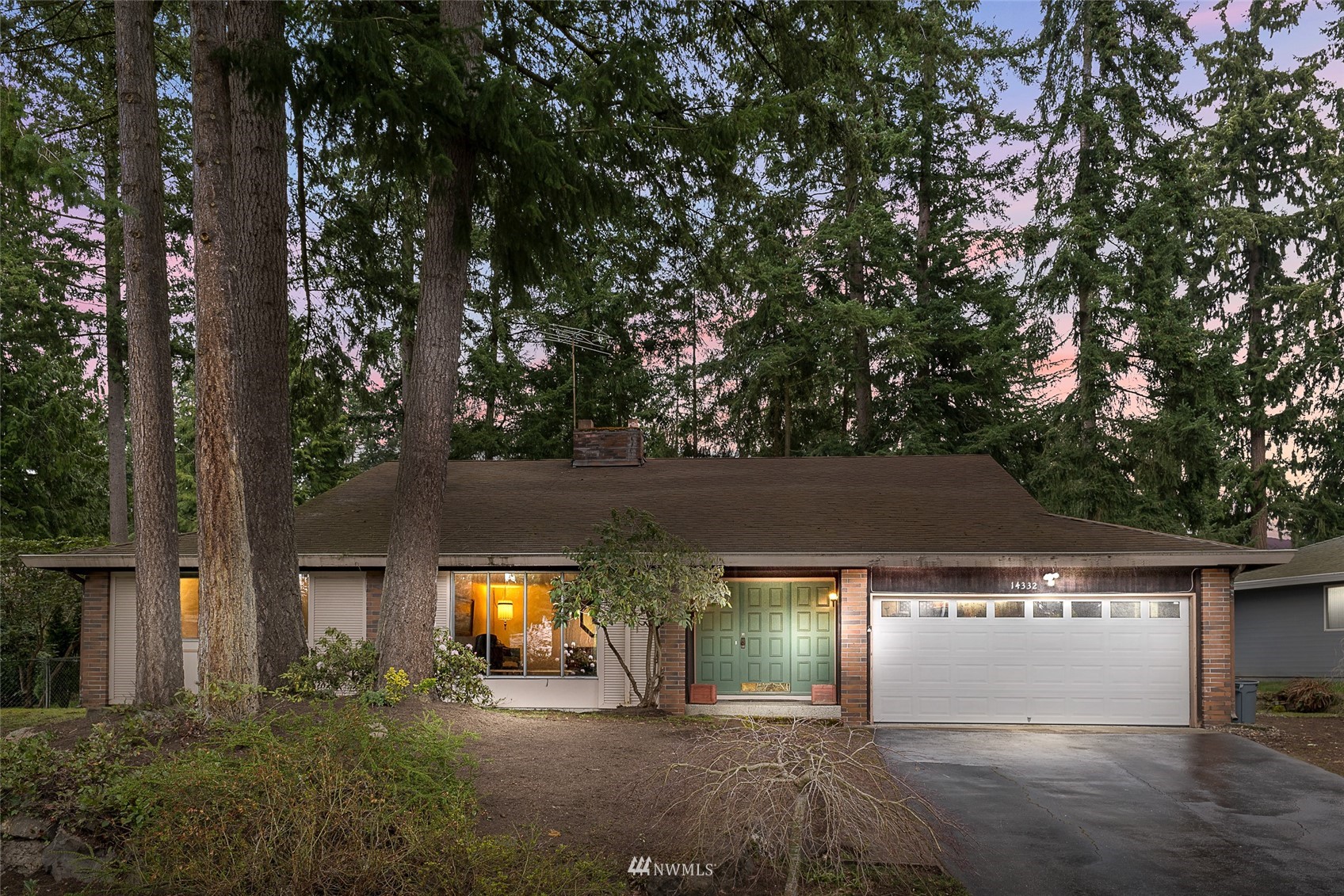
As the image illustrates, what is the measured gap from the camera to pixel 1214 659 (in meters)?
13.6

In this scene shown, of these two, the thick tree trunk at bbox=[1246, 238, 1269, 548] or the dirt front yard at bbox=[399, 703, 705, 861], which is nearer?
the dirt front yard at bbox=[399, 703, 705, 861]

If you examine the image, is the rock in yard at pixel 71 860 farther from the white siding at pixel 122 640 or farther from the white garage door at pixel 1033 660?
the white garage door at pixel 1033 660

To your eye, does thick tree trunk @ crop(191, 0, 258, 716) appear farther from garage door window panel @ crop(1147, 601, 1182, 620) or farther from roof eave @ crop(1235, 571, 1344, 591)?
roof eave @ crop(1235, 571, 1344, 591)

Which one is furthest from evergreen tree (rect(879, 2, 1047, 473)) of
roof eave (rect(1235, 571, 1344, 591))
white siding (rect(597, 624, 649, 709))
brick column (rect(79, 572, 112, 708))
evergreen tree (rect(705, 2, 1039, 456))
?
brick column (rect(79, 572, 112, 708))

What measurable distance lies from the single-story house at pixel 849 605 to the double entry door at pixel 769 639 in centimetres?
3

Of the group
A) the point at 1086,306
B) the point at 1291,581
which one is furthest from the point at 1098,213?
the point at 1291,581

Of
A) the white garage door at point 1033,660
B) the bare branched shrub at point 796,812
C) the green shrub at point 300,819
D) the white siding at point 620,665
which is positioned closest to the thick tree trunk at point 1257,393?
the white garage door at point 1033,660

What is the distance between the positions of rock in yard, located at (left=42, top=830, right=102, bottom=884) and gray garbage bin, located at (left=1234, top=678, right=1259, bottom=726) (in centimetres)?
1442

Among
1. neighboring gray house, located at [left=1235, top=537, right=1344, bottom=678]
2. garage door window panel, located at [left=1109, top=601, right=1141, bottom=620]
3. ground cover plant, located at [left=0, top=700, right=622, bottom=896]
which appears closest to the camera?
ground cover plant, located at [left=0, top=700, right=622, bottom=896]

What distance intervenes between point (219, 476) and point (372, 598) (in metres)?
6.02

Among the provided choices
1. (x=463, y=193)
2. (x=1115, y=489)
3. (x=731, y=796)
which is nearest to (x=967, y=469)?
(x=1115, y=489)

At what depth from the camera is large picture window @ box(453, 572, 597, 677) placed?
14.8 m

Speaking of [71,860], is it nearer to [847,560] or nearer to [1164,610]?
[847,560]

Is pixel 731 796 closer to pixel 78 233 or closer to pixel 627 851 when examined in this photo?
pixel 627 851
